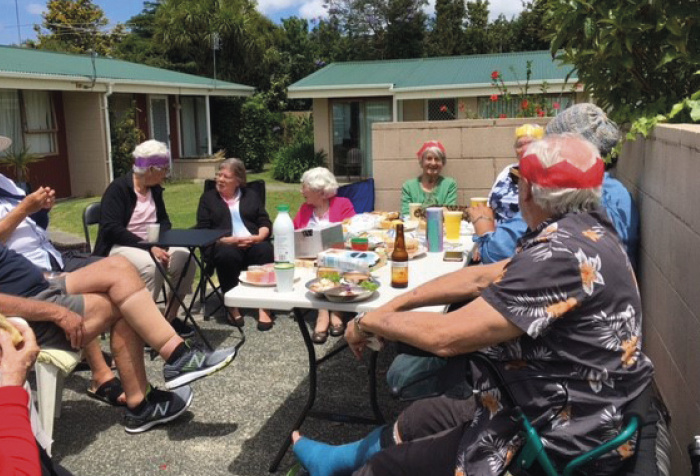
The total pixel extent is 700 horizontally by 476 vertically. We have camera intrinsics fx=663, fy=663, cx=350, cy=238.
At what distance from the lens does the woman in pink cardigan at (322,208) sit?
4.90 metres

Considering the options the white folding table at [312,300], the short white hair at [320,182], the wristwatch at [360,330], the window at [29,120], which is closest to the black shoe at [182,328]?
the short white hair at [320,182]

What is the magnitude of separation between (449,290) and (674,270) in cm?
80

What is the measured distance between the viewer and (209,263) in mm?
5605

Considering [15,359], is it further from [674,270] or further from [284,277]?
[674,270]

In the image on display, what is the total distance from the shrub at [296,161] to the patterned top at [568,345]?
53.5 ft

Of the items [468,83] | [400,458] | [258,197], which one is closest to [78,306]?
[400,458]

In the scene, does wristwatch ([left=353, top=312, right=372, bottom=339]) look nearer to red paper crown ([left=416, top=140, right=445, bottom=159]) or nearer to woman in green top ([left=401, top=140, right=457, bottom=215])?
woman in green top ([left=401, top=140, right=457, bottom=215])

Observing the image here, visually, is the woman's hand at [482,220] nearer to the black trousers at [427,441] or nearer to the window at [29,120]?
the black trousers at [427,441]

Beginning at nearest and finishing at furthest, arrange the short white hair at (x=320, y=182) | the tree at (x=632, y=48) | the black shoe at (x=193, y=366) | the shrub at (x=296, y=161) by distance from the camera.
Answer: the tree at (x=632, y=48) → the black shoe at (x=193, y=366) → the short white hair at (x=320, y=182) → the shrub at (x=296, y=161)

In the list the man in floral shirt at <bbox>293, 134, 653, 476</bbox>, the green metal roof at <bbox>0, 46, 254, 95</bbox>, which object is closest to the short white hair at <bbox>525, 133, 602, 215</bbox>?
the man in floral shirt at <bbox>293, 134, 653, 476</bbox>

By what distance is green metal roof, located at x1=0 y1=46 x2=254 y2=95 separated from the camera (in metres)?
13.8

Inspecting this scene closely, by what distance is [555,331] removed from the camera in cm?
184

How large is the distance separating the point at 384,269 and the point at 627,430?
5.67 feet

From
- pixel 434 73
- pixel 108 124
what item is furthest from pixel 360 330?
pixel 434 73
